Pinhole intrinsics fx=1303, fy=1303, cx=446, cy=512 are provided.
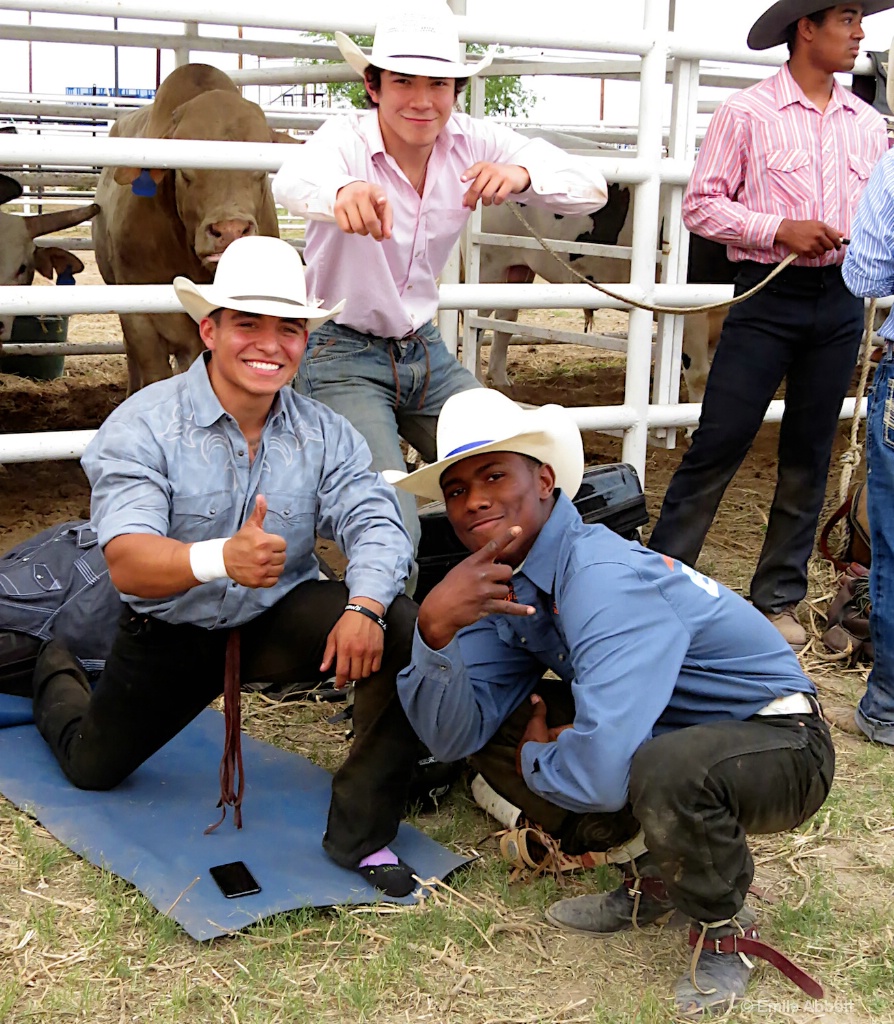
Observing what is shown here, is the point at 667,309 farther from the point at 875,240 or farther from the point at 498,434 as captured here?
the point at 498,434

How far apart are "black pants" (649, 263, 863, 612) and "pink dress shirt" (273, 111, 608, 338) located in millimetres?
831

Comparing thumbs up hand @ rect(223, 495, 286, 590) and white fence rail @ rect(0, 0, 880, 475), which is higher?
white fence rail @ rect(0, 0, 880, 475)

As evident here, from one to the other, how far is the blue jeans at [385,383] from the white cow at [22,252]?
3.91 metres

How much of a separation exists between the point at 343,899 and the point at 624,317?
482 inches

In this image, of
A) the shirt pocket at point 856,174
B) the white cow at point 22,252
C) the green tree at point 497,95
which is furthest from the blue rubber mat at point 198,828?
the green tree at point 497,95

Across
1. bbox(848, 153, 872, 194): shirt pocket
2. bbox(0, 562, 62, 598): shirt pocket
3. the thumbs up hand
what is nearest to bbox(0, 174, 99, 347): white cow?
bbox(0, 562, 62, 598): shirt pocket

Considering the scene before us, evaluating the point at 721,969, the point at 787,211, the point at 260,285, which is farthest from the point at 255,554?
the point at 787,211

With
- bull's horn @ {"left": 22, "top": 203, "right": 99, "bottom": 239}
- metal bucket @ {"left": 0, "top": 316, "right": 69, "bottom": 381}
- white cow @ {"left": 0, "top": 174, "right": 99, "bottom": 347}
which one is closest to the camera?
white cow @ {"left": 0, "top": 174, "right": 99, "bottom": 347}

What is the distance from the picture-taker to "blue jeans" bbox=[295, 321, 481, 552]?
3.40 m

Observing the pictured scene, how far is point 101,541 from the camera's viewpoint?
2.67 m

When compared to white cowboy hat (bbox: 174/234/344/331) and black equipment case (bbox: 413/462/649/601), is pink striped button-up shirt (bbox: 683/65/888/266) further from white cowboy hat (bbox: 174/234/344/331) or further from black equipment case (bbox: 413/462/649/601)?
white cowboy hat (bbox: 174/234/344/331)

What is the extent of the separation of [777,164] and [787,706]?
2241mm

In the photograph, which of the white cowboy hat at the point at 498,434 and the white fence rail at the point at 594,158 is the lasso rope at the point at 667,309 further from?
the white cowboy hat at the point at 498,434

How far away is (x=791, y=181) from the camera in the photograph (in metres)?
4.12
